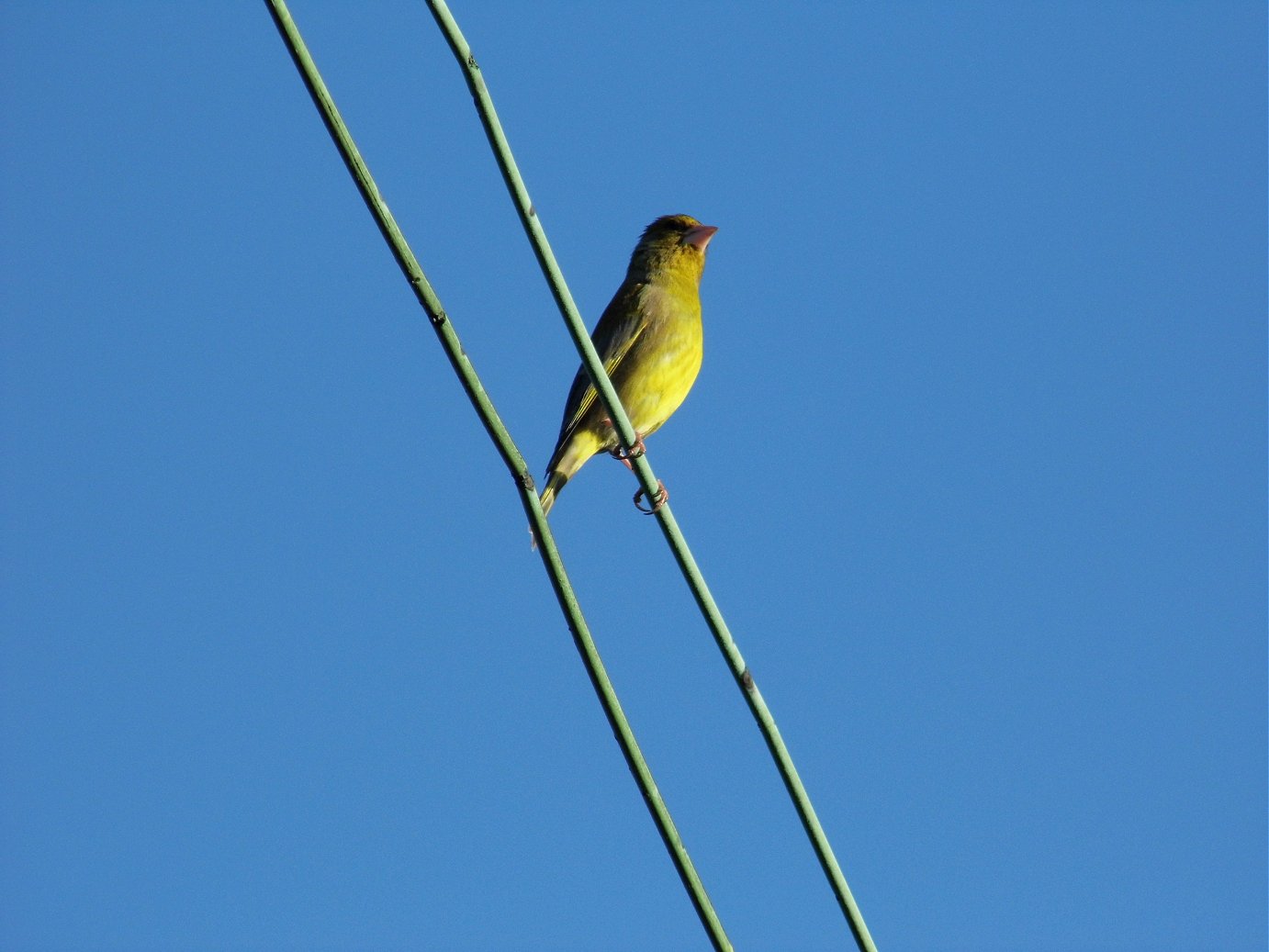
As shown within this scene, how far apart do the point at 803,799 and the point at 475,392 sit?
1.09 m

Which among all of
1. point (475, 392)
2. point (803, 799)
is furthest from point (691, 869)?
point (475, 392)

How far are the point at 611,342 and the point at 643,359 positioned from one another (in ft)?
0.78

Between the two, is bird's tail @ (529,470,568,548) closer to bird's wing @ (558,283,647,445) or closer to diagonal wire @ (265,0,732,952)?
bird's wing @ (558,283,647,445)

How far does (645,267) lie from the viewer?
8.05 metres

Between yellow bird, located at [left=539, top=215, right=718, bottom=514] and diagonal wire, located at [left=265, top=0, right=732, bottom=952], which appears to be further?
yellow bird, located at [left=539, top=215, right=718, bottom=514]

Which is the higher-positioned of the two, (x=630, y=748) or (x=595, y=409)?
(x=595, y=409)

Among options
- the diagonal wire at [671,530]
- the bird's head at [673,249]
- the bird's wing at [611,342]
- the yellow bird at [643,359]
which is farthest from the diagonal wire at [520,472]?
the bird's head at [673,249]

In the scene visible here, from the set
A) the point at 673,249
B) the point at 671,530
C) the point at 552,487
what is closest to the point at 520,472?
the point at 671,530

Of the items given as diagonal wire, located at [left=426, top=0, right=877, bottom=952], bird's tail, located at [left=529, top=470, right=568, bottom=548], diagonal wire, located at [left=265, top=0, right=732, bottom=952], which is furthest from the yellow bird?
diagonal wire, located at [left=265, top=0, right=732, bottom=952]

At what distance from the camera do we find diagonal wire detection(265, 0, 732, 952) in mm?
2307

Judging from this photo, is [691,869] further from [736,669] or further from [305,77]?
[305,77]

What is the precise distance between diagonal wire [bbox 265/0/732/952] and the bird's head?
525 centimetres

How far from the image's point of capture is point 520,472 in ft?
9.06

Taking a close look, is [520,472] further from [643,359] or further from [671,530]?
[643,359]
